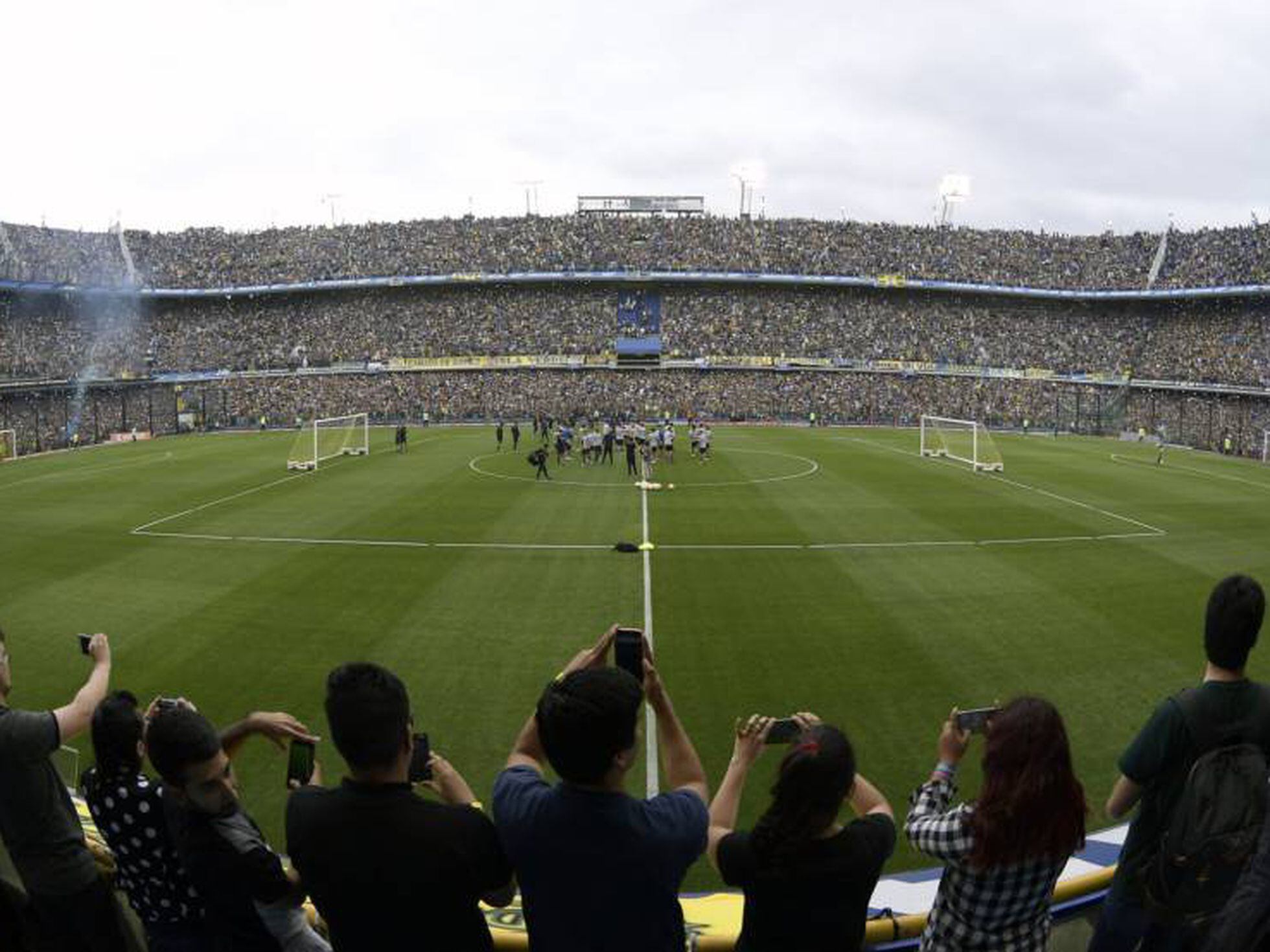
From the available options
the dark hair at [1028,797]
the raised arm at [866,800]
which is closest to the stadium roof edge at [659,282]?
the raised arm at [866,800]

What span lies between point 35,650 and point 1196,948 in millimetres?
16299

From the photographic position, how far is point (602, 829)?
3.21m

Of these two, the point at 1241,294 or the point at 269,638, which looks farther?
the point at 1241,294

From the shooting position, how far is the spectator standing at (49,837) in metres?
4.45

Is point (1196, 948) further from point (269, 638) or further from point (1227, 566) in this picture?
point (1227, 566)

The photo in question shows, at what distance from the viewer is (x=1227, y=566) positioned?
2031cm

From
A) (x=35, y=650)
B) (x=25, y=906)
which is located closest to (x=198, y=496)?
(x=35, y=650)

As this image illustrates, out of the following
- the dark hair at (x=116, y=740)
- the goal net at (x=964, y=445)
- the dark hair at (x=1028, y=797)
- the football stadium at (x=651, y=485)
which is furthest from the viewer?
the goal net at (x=964, y=445)

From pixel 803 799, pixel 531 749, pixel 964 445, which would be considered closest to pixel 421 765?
pixel 531 749

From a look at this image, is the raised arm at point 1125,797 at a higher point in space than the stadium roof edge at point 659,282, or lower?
lower

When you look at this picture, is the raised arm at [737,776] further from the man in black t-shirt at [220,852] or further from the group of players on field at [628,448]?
the group of players on field at [628,448]

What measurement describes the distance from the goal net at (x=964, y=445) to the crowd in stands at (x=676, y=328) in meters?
22.4

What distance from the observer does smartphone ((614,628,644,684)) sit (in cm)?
418

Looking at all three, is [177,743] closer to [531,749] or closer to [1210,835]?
[531,749]
